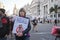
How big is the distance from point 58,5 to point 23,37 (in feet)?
414

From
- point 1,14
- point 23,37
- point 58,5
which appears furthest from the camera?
point 58,5

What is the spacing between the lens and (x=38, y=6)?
7613 inches

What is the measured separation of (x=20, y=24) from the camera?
8727 millimetres

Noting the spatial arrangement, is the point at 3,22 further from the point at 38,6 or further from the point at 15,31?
the point at 38,6

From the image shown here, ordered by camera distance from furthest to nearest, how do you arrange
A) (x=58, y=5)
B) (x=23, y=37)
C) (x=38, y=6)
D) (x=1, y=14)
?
(x=38, y=6) < (x=58, y=5) < (x=1, y=14) < (x=23, y=37)

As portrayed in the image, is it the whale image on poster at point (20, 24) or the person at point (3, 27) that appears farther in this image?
the person at point (3, 27)

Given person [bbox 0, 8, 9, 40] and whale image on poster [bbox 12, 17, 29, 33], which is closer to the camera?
whale image on poster [bbox 12, 17, 29, 33]

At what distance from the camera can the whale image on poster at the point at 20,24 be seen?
8672mm

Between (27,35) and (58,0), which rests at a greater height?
(58,0)

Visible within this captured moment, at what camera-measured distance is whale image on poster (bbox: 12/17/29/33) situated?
867cm

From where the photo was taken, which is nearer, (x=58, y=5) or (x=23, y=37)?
(x=23, y=37)

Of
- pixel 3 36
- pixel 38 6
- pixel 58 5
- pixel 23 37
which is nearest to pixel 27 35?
pixel 23 37

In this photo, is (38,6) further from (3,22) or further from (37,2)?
(3,22)

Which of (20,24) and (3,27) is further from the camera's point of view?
(3,27)
